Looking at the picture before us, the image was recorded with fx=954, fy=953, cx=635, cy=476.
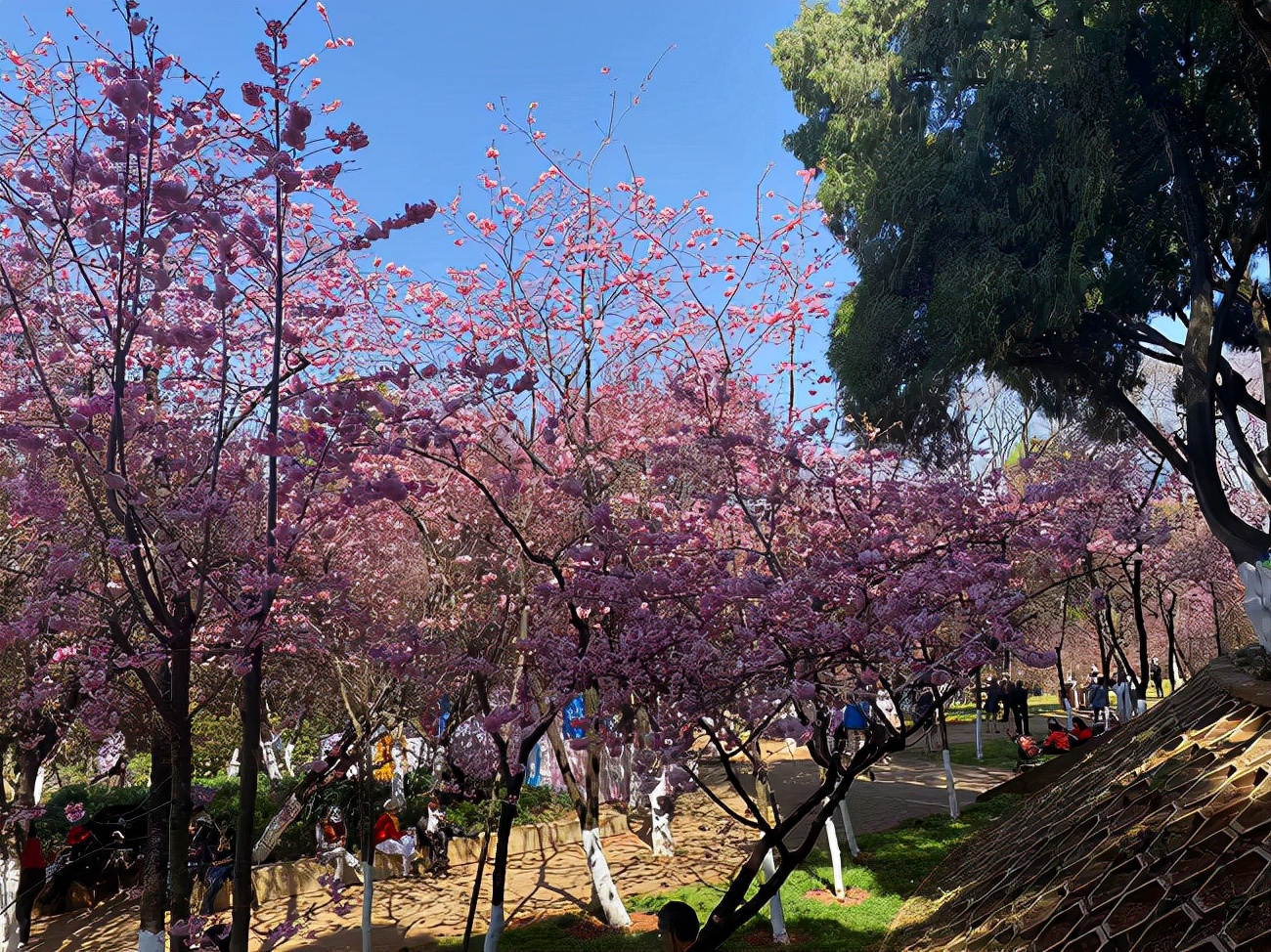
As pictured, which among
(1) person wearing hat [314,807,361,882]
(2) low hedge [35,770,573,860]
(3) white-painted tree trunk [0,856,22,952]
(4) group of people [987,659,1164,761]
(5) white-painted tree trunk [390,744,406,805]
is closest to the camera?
(3) white-painted tree trunk [0,856,22,952]

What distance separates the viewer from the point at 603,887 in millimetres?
9406

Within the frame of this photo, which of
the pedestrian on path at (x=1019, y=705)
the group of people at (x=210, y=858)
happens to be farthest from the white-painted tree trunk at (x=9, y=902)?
the pedestrian on path at (x=1019, y=705)

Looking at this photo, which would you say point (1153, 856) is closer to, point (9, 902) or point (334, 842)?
point (9, 902)

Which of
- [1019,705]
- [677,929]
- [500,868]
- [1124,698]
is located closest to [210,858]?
[500,868]

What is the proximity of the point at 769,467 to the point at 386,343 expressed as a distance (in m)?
5.06

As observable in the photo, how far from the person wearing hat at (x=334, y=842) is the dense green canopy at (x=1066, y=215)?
898cm

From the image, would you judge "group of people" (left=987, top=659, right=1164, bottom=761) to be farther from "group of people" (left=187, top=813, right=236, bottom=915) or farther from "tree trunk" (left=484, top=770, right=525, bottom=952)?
"group of people" (left=187, top=813, right=236, bottom=915)

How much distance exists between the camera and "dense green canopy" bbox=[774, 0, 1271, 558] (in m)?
10.7

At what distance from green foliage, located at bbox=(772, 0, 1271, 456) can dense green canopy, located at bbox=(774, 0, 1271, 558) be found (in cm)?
3

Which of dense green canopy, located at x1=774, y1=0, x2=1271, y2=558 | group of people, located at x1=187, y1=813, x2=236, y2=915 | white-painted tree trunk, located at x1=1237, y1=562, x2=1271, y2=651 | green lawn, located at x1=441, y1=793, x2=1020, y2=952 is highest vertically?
dense green canopy, located at x1=774, y1=0, x2=1271, y2=558

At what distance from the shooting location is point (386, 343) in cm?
1048

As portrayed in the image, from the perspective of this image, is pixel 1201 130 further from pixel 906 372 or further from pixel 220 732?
pixel 220 732

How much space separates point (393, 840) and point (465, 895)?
4.28ft

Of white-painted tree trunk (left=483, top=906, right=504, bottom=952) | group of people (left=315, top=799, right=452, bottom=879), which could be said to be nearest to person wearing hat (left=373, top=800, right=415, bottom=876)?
group of people (left=315, top=799, right=452, bottom=879)
